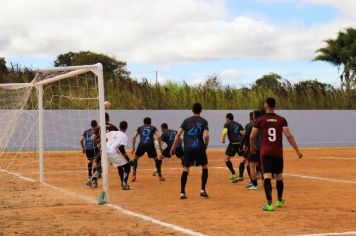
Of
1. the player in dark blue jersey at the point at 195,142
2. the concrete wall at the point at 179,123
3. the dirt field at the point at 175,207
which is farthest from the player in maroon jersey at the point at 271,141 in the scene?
the concrete wall at the point at 179,123

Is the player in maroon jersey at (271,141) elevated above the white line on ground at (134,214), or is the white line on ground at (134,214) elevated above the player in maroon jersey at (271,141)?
the player in maroon jersey at (271,141)

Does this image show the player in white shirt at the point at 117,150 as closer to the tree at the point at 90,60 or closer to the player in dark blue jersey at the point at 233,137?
the player in dark blue jersey at the point at 233,137

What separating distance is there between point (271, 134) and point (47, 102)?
842 inches

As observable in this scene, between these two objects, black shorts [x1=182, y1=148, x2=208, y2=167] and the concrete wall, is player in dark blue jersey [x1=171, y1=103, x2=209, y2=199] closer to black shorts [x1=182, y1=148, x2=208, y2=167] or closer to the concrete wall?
black shorts [x1=182, y1=148, x2=208, y2=167]

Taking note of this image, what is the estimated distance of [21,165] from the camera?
23797 mm

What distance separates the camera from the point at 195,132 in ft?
43.3

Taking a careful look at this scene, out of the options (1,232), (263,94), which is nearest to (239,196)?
(1,232)

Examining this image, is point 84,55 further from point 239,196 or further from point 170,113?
point 239,196

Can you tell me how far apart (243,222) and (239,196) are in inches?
146

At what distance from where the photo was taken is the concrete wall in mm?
32562

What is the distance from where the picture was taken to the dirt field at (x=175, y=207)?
31.4 ft

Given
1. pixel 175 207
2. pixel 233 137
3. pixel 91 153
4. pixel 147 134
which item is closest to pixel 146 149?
pixel 147 134

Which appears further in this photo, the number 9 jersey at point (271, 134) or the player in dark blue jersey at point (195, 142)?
the player in dark blue jersey at point (195, 142)

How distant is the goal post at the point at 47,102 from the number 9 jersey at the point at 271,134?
3265mm
